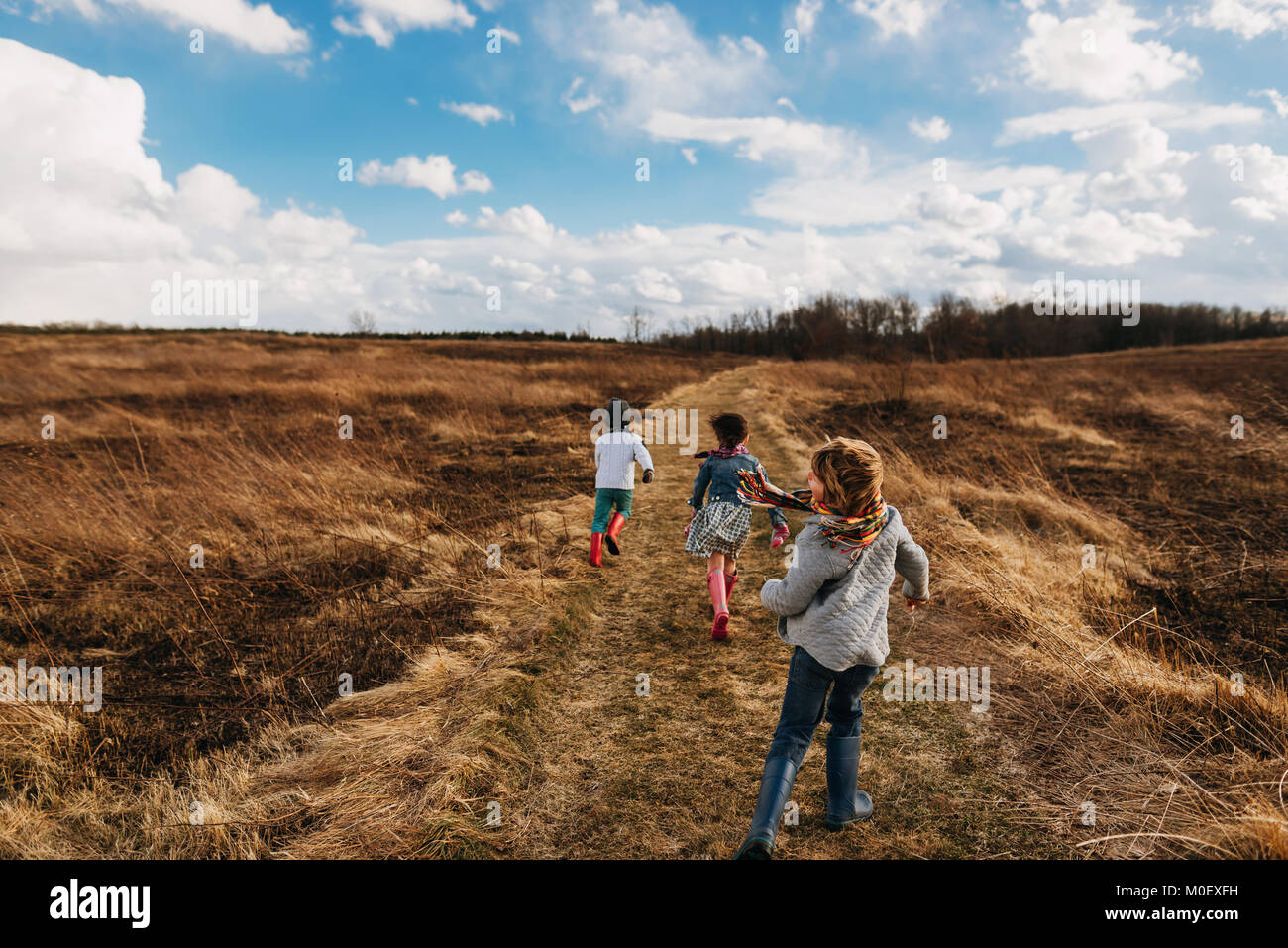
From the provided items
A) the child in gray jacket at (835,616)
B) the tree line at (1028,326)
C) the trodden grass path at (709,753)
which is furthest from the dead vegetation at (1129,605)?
the tree line at (1028,326)

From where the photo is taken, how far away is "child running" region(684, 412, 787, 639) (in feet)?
15.3

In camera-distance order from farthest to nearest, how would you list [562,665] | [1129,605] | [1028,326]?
[1028,326] < [1129,605] < [562,665]

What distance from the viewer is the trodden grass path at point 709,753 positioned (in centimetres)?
273

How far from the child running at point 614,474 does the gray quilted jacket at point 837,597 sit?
3479 millimetres

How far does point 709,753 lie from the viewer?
3.37 metres

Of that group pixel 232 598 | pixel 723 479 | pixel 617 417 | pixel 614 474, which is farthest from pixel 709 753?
pixel 232 598

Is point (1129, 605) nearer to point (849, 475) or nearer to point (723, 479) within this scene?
point (723, 479)

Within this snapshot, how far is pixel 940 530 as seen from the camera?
6250 millimetres

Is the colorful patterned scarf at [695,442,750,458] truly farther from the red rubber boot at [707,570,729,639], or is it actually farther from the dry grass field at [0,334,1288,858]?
the dry grass field at [0,334,1288,858]

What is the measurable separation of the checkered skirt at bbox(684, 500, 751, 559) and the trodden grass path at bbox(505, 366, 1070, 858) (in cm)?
71

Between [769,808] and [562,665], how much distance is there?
→ 83.9 inches

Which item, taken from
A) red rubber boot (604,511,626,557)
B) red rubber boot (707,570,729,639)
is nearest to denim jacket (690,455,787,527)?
red rubber boot (707,570,729,639)

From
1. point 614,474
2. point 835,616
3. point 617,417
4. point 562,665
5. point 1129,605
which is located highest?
point 617,417
